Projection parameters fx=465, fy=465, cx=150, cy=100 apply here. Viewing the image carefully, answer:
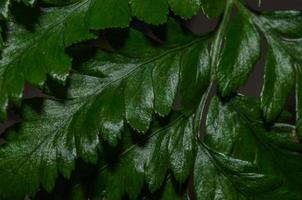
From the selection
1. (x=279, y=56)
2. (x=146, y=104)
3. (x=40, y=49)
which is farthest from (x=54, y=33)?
(x=279, y=56)

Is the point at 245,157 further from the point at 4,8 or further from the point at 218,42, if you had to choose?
the point at 4,8

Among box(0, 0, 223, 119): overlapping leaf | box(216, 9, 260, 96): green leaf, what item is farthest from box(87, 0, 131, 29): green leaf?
box(216, 9, 260, 96): green leaf

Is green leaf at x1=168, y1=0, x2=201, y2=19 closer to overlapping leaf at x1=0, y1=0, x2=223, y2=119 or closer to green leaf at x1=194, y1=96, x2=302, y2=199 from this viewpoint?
overlapping leaf at x1=0, y1=0, x2=223, y2=119

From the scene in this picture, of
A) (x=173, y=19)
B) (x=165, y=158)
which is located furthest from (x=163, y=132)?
(x=173, y=19)

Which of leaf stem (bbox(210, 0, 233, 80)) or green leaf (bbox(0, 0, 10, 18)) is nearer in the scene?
green leaf (bbox(0, 0, 10, 18))

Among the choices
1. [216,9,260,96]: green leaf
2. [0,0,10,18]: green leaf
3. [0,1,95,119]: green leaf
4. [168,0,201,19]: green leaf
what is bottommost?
[216,9,260,96]: green leaf

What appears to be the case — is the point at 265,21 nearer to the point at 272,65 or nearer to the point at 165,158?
the point at 272,65
